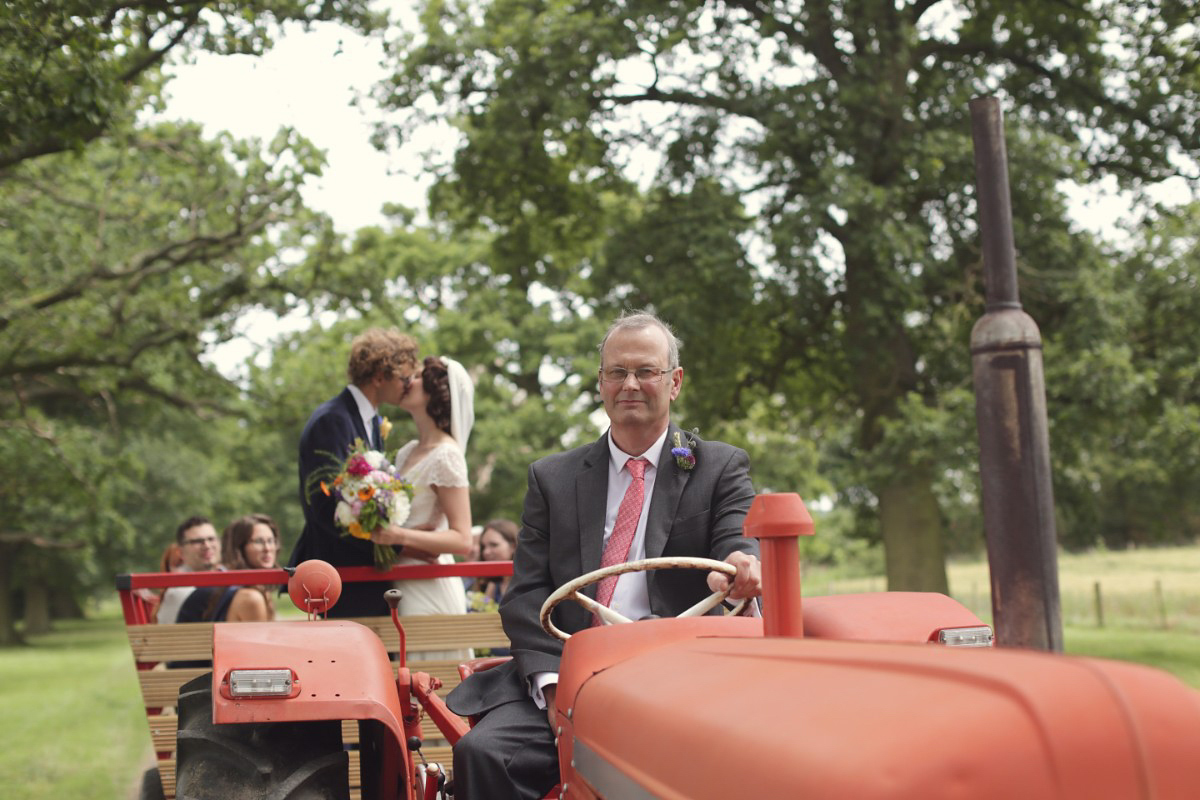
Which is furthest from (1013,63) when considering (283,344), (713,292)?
(283,344)

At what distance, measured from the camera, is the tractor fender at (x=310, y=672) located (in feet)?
12.0

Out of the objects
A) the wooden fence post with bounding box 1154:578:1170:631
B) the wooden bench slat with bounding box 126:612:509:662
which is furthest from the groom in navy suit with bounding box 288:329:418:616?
the wooden fence post with bounding box 1154:578:1170:631

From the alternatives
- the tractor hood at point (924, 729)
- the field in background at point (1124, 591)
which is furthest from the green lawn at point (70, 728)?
the field in background at point (1124, 591)

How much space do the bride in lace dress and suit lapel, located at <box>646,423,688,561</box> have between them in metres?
1.76

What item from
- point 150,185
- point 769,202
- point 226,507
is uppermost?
point 150,185

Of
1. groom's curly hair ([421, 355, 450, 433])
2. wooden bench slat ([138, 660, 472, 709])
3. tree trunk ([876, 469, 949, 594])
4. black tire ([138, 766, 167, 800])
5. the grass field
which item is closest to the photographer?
wooden bench slat ([138, 660, 472, 709])

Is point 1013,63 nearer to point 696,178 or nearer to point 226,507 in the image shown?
point 696,178

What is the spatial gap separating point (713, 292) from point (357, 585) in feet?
39.2

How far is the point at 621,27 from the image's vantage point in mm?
17484

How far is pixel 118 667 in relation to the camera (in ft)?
88.1

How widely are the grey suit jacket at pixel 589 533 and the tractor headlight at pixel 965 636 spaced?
2.54 ft

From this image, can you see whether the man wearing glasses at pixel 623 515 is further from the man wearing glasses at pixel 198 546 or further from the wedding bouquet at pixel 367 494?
the man wearing glasses at pixel 198 546

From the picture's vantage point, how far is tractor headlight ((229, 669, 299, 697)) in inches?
144

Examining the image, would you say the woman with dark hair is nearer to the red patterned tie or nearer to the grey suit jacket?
the grey suit jacket
